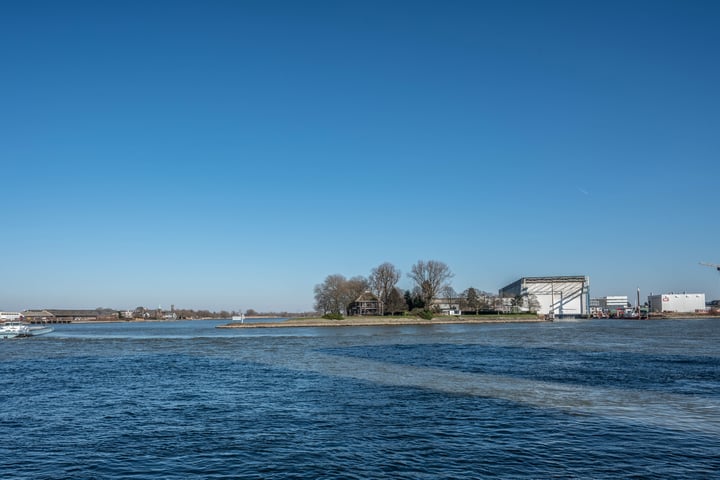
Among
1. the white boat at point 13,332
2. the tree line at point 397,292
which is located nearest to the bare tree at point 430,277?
the tree line at point 397,292

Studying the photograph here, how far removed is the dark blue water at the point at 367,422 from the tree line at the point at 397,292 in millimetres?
89610

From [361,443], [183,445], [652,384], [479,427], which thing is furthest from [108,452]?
[652,384]

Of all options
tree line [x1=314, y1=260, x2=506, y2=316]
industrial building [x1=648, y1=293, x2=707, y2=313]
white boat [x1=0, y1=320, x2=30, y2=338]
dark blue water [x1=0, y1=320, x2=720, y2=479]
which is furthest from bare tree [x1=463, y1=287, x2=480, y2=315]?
dark blue water [x1=0, y1=320, x2=720, y2=479]

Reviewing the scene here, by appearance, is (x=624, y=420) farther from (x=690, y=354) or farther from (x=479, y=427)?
(x=690, y=354)

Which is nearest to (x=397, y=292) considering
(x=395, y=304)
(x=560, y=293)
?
(x=395, y=304)

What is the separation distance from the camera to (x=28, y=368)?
3291 cm

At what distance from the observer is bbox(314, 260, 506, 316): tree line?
398ft

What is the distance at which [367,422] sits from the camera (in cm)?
1556

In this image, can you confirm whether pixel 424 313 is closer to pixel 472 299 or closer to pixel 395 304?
pixel 395 304

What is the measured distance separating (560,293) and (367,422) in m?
150

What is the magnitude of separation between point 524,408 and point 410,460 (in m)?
7.31

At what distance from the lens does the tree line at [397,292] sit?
4771 inches

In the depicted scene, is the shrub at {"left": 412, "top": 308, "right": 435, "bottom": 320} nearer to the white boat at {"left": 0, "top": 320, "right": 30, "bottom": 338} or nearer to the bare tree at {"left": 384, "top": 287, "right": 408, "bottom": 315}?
the bare tree at {"left": 384, "top": 287, "right": 408, "bottom": 315}

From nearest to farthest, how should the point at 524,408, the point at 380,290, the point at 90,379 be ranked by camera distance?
1. the point at 524,408
2. the point at 90,379
3. the point at 380,290
